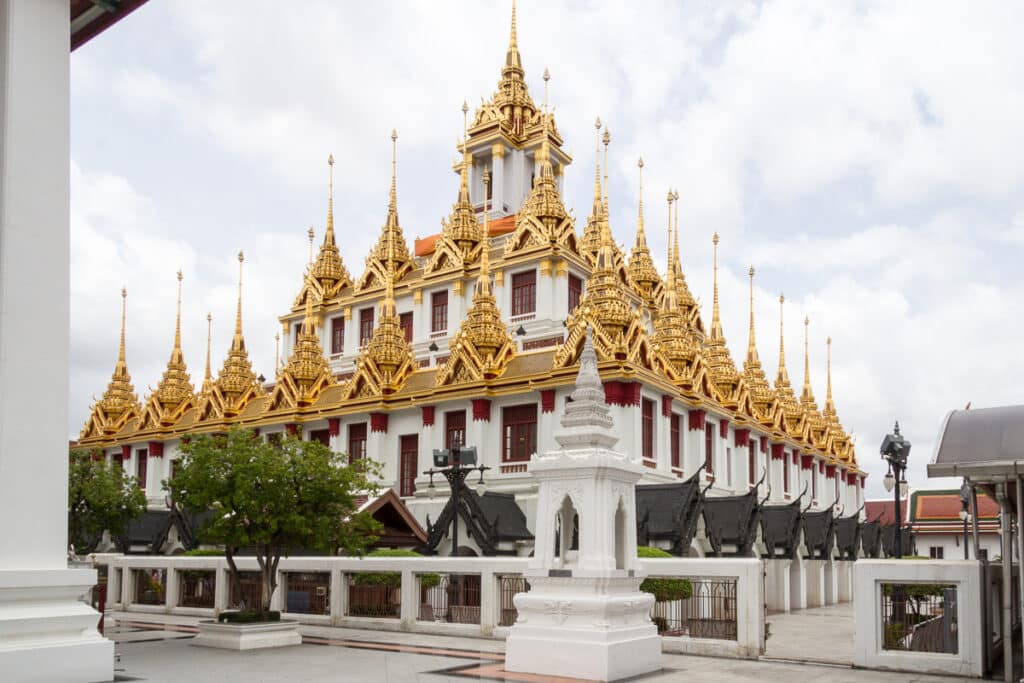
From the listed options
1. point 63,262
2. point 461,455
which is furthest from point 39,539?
point 461,455

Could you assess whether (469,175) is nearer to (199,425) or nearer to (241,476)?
(199,425)

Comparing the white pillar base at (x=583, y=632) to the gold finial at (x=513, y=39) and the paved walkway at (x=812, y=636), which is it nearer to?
the paved walkway at (x=812, y=636)

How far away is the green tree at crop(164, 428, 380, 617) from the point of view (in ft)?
60.9

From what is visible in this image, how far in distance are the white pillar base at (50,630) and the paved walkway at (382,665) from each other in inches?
209

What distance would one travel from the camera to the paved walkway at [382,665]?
13844mm

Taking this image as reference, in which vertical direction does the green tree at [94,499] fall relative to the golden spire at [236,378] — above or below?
below

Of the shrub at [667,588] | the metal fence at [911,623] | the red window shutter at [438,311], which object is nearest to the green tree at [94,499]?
the red window shutter at [438,311]

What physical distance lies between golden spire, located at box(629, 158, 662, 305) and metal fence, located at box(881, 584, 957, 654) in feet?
94.0

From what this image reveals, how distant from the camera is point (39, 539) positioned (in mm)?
8016

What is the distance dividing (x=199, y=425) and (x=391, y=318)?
453 inches

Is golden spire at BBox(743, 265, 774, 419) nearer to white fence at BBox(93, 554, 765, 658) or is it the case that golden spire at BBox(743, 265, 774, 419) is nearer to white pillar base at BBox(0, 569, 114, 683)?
white fence at BBox(93, 554, 765, 658)

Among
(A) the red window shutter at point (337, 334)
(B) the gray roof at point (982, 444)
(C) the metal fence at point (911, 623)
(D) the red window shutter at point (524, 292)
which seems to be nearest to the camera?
(B) the gray roof at point (982, 444)

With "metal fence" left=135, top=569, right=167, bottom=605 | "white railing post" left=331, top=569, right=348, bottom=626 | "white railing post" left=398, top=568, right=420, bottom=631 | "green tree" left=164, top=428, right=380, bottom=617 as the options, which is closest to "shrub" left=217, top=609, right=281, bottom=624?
"green tree" left=164, top=428, right=380, bottom=617

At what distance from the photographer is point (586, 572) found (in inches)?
572
